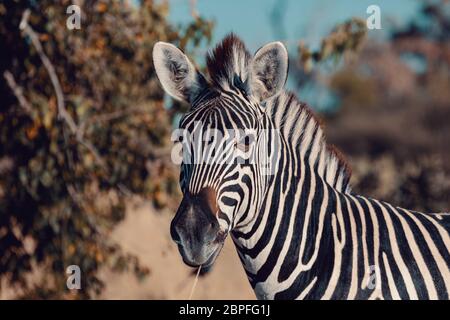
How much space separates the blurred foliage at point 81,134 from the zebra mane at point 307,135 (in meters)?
2.73

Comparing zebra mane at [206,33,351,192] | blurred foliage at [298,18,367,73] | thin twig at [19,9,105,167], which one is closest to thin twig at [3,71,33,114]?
thin twig at [19,9,105,167]

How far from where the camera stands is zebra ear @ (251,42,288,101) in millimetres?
3828

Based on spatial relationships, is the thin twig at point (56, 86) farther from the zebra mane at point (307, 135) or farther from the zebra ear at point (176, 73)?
the zebra mane at point (307, 135)

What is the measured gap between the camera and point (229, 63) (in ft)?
13.1

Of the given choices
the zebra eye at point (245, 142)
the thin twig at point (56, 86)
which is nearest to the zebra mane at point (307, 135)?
the zebra eye at point (245, 142)

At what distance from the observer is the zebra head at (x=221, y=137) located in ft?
11.5

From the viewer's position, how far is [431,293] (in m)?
3.73

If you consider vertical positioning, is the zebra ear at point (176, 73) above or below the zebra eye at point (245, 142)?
above

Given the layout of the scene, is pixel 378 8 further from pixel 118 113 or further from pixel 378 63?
pixel 378 63

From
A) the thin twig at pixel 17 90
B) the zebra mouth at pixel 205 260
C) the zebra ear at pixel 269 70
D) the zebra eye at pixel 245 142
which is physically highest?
the thin twig at pixel 17 90

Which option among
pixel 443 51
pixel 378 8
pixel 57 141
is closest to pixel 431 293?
pixel 378 8

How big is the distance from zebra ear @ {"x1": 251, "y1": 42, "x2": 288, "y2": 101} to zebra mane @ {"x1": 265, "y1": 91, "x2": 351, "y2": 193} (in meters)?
0.14

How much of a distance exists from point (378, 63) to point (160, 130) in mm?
38797

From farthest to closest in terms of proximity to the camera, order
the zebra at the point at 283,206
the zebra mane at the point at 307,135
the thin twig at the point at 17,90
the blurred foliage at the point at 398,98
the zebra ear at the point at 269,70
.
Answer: the blurred foliage at the point at 398,98, the thin twig at the point at 17,90, the zebra mane at the point at 307,135, the zebra ear at the point at 269,70, the zebra at the point at 283,206
